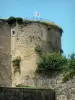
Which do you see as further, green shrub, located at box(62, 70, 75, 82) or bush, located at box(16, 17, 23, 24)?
bush, located at box(16, 17, 23, 24)

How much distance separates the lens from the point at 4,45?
114 ft

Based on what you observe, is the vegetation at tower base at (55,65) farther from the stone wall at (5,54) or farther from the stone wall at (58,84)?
the stone wall at (5,54)

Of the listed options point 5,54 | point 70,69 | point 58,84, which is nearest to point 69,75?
point 70,69

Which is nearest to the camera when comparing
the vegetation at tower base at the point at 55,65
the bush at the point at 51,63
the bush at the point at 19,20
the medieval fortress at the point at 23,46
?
the vegetation at tower base at the point at 55,65

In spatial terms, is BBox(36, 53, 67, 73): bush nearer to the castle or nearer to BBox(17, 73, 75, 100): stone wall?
BBox(17, 73, 75, 100): stone wall

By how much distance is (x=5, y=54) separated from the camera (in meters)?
34.5

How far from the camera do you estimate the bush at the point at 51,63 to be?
31.4 m

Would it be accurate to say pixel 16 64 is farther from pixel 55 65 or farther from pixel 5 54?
pixel 55 65

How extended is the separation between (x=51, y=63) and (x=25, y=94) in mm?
7470

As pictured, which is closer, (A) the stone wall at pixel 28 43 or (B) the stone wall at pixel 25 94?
(B) the stone wall at pixel 25 94

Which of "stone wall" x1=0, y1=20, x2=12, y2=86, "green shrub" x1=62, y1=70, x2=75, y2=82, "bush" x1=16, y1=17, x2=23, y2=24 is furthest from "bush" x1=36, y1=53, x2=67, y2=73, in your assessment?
"bush" x1=16, y1=17, x2=23, y2=24

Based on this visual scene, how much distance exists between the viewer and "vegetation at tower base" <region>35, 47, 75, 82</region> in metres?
29.9

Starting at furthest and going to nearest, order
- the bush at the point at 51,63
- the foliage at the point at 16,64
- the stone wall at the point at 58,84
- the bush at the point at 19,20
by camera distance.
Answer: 1. the bush at the point at 19,20
2. the foliage at the point at 16,64
3. the bush at the point at 51,63
4. the stone wall at the point at 58,84

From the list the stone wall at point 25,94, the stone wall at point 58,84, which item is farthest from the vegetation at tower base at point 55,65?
the stone wall at point 25,94
